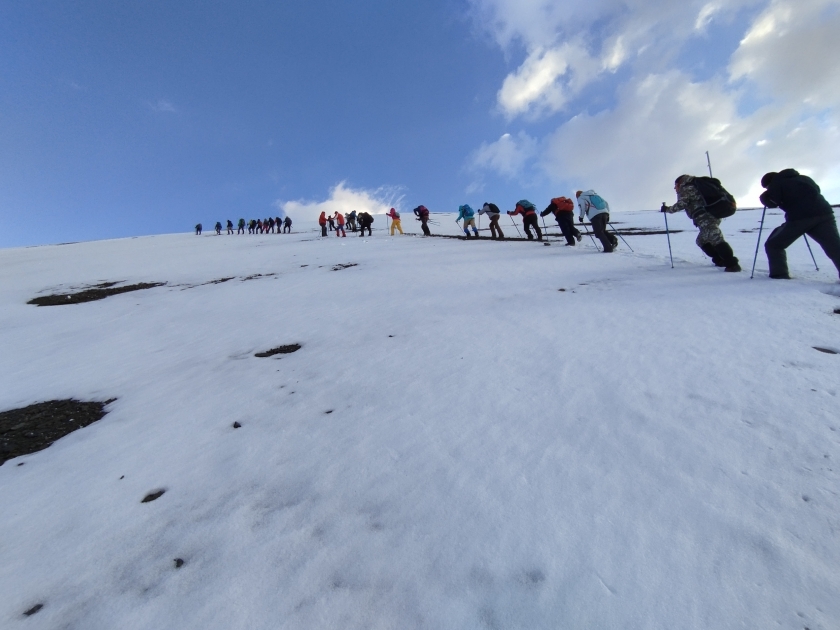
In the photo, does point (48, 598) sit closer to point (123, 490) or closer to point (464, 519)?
point (123, 490)

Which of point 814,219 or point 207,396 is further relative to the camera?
point 814,219

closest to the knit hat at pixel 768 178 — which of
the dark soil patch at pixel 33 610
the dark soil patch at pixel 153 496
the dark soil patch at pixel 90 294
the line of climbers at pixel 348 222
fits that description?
the dark soil patch at pixel 153 496

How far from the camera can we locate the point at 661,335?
176 inches

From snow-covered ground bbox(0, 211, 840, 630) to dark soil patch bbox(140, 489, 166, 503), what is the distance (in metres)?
0.06

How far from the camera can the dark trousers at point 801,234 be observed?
593cm

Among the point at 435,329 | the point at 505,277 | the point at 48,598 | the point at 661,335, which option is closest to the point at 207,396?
the point at 48,598

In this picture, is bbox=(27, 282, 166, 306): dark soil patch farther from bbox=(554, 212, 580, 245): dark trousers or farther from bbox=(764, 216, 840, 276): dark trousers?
bbox=(764, 216, 840, 276): dark trousers

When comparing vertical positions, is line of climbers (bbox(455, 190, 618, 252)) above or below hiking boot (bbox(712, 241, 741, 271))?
above

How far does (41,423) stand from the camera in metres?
3.92

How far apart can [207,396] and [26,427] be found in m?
1.64

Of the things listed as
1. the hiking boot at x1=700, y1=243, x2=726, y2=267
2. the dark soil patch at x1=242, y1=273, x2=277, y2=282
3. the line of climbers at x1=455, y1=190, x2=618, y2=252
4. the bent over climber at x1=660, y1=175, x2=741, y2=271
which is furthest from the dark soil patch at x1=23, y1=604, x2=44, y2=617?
the line of climbers at x1=455, y1=190, x2=618, y2=252

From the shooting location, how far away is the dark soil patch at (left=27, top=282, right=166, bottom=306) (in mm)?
10567

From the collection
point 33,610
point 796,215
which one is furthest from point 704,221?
point 33,610

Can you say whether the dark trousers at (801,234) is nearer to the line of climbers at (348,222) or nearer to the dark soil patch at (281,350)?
the dark soil patch at (281,350)
